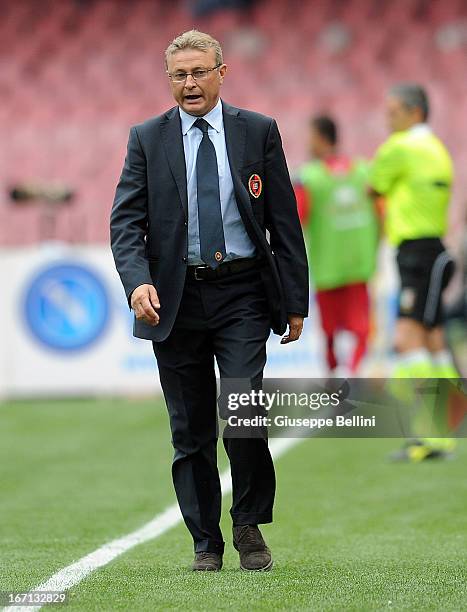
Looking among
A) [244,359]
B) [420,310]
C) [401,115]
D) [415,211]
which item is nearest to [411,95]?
[401,115]

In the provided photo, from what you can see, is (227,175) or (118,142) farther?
(118,142)

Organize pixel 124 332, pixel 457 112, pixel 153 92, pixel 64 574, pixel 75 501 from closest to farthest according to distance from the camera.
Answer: pixel 64 574 < pixel 75 501 < pixel 124 332 < pixel 457 112 < pixel 153 92

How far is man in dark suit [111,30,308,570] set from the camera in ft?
16.0

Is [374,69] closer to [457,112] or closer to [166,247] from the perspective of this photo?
[457,112]

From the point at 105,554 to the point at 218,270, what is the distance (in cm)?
125

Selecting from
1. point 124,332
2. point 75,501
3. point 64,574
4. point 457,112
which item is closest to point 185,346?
point 64,574

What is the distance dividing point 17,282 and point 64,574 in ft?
28.4

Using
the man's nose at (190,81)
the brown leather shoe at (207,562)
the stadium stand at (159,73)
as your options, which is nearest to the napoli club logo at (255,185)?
the man's nose at (190,81)

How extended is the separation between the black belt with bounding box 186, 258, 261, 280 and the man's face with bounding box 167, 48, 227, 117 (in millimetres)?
535

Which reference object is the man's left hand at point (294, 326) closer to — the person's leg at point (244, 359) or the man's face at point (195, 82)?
the person's leg at point (244, 359)

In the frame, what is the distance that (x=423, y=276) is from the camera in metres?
8.46

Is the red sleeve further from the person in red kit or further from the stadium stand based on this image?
the stadium stand

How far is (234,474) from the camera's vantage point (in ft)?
16.3

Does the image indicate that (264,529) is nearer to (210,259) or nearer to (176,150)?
(210,259)
